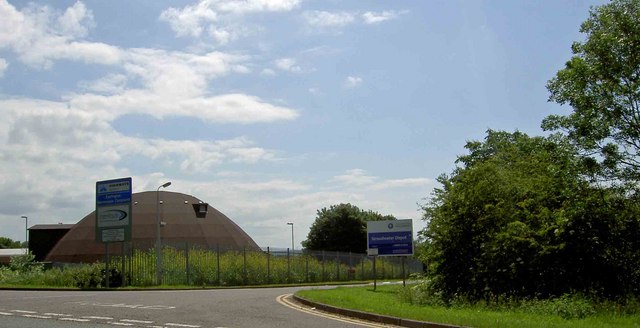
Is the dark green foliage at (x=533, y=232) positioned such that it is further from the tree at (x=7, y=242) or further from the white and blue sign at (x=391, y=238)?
the tree at (x=7, y=242)

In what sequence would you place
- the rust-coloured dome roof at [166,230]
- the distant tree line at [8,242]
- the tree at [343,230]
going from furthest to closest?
the distant tree line at [8,242] → the tree at [343,230] → the rust-coloured dome roof at [166,230]

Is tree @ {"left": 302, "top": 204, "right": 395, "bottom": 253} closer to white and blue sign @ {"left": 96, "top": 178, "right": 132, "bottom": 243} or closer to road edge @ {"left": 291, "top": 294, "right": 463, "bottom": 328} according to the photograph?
white and blue sign @ {"left": 96, "top": 178, "right": 132, "bottom": 243}

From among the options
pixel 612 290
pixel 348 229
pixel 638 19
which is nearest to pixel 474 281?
pixel 612 290

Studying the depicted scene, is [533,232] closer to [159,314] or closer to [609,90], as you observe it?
[609,90]

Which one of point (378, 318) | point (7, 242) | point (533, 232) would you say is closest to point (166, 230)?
point (533, 232)

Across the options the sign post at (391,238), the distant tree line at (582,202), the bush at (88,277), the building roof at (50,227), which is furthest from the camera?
the building roof at (50,227)

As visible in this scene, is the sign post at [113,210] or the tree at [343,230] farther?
the tree at [343,230]

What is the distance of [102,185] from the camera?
3869 centimetres

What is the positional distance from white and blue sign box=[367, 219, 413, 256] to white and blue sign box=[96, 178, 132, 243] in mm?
13285

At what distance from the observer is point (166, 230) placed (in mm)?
62875

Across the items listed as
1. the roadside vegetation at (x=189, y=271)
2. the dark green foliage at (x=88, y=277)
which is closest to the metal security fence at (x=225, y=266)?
the roadside vegetation at (x=189, y=271)

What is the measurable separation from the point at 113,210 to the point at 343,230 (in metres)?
56.6

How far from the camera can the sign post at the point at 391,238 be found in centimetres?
3180

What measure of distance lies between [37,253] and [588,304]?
7950cm
